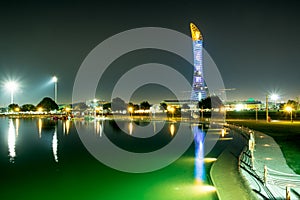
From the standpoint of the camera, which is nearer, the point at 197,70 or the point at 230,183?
the point at 230,183

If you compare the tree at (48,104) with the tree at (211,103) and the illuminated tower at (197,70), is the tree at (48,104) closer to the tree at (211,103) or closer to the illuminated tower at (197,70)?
the tree at (211,103)

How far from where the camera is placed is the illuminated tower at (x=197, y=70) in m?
146

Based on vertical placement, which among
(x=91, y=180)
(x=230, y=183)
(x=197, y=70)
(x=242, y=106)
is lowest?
(x=91, y=180)

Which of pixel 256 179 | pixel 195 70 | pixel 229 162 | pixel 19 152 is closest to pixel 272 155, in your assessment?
pixel 229 162

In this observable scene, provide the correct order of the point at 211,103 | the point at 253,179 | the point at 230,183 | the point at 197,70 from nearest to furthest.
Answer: the point at 230,183, the point at 253,179, the point at 211,103, the point at 197,70

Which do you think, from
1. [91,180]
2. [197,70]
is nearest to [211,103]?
[197,70]

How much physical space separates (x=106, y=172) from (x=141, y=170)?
154 centimetres

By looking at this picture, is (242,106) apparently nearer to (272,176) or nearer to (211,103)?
(211,103)

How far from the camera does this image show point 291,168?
10.0 m

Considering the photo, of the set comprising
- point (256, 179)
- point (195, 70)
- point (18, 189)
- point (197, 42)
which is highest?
point (197, 42)

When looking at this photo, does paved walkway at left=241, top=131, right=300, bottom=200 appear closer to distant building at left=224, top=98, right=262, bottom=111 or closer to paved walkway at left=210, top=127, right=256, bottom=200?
paved walkway at left=210, top=127, right=256, bottom=200

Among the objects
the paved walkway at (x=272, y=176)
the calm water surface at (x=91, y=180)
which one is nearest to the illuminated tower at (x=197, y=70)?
the calm water surface at (x=91, y=180)

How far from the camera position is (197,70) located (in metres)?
147

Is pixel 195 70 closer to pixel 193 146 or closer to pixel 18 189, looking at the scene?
pixel 193 146
